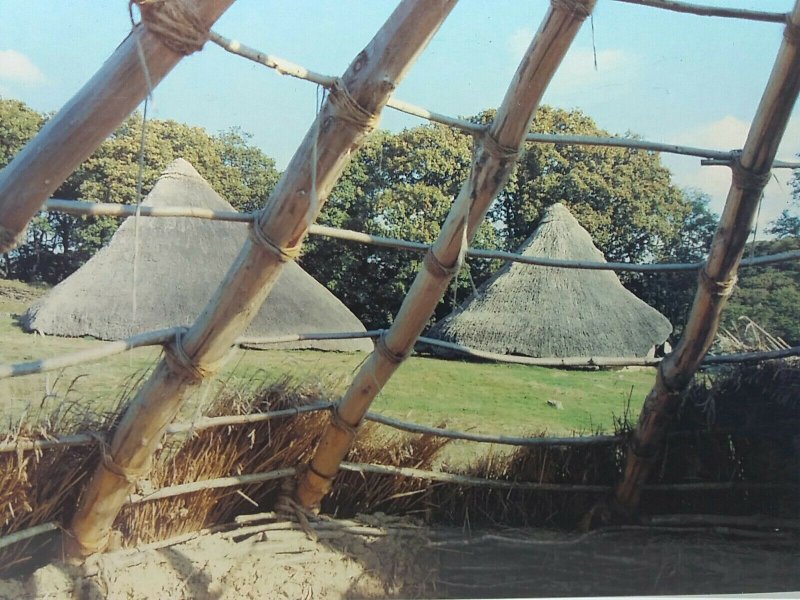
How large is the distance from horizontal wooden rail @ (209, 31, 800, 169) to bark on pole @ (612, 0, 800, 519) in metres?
Answer: 0.07

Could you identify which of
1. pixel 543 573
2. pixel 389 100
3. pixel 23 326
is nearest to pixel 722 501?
pixel 543 573

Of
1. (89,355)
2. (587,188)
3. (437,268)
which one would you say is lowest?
(89,355)

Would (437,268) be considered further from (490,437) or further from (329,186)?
(490,437)

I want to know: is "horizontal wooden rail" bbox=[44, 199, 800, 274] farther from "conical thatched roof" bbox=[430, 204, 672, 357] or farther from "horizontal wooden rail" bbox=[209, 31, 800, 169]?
"horizontal wooden rail" bbox=[209, 31, 800, 169]

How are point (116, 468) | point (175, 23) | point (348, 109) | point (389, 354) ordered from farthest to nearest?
point (389, 354), point (116, 468), point (348, 109), point (175, 23)

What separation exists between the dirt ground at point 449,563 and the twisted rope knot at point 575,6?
1.42 meters

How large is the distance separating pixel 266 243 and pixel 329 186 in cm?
17

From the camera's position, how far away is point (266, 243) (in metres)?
1.70

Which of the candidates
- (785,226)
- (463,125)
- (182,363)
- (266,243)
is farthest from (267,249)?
(785,226)

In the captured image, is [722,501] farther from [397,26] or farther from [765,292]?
[397,26]

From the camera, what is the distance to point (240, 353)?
2172 mm

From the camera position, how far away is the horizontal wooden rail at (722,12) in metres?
2.00

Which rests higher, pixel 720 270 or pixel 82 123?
pixel 720 270

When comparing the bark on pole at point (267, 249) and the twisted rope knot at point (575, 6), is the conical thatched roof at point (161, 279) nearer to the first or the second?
the bark on pole at point (267, 249)
